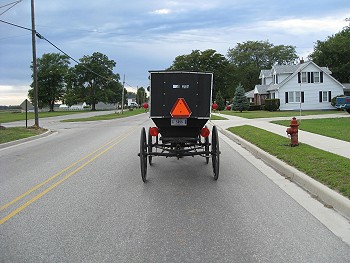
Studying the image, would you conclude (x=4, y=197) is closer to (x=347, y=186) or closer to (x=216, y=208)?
(x=216, y=208)

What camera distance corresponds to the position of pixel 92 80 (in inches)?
4220

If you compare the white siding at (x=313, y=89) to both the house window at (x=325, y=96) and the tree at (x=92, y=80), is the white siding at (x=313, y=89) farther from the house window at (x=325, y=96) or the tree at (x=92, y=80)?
the tree at (x=92, y=80)

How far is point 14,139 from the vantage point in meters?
19.2

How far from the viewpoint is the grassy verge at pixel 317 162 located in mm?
7233

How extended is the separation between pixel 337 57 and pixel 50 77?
70033 millimetres

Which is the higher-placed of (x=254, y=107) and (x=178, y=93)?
(x=254, y=107)

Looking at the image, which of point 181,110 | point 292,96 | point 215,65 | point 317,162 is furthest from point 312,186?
point 215,65

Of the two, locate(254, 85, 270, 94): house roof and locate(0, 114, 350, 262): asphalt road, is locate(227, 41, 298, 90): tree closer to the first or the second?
locate(254, 85, 270, 94): house roof

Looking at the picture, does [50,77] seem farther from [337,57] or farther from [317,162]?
[317,162]

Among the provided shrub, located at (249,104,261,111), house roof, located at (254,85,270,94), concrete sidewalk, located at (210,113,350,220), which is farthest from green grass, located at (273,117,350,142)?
house roof, located at (254,85,270,94)

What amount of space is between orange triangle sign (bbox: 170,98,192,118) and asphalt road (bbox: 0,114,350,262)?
1458mm

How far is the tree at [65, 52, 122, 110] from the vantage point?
103500 mm

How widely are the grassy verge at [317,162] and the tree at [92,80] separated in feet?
306

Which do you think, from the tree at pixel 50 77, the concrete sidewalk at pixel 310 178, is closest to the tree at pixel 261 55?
the tree at pixel 50 77
